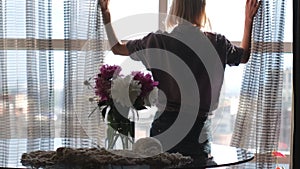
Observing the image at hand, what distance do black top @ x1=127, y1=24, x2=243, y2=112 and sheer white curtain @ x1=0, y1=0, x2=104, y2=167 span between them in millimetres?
443

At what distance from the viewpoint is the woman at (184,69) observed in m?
2.03

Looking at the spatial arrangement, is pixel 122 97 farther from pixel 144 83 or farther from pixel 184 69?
pixel 184 69

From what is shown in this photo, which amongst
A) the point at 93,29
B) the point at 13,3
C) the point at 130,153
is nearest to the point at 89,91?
the point at 93,29

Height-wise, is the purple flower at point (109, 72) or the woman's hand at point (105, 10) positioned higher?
the woman's hand at point (105, 10)

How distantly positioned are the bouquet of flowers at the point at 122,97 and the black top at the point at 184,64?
0.28m

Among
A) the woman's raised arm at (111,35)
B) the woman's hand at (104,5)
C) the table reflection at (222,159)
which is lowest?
the table reflection at (222,159)

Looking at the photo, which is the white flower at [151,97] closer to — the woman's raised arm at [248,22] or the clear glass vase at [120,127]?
the clear glass vase at [120,127]

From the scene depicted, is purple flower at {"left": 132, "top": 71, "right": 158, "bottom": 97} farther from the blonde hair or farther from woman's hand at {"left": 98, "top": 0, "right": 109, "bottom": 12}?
woman's hand at {"left": 98, "top": 0, "right": 109, "bottom": 12}

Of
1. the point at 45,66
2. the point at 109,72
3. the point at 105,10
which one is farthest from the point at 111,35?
the point at 109,72

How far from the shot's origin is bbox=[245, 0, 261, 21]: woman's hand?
7.76ft

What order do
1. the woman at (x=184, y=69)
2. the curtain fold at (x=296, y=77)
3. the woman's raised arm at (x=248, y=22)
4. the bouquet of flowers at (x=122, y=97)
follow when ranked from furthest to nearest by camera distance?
1. the woman's raised arm at (x=248, y=22)
2. the curtain fold at (x=296, y=77)
3. the woman at (x=184, y=69)
4. the bouquet of flowers at (x=122, y=97)

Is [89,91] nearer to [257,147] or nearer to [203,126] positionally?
[203,126]

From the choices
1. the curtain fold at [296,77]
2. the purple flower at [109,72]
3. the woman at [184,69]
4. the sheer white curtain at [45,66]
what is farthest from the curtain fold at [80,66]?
the curtain fold at [296,77]

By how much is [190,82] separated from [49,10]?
31.8 inches
